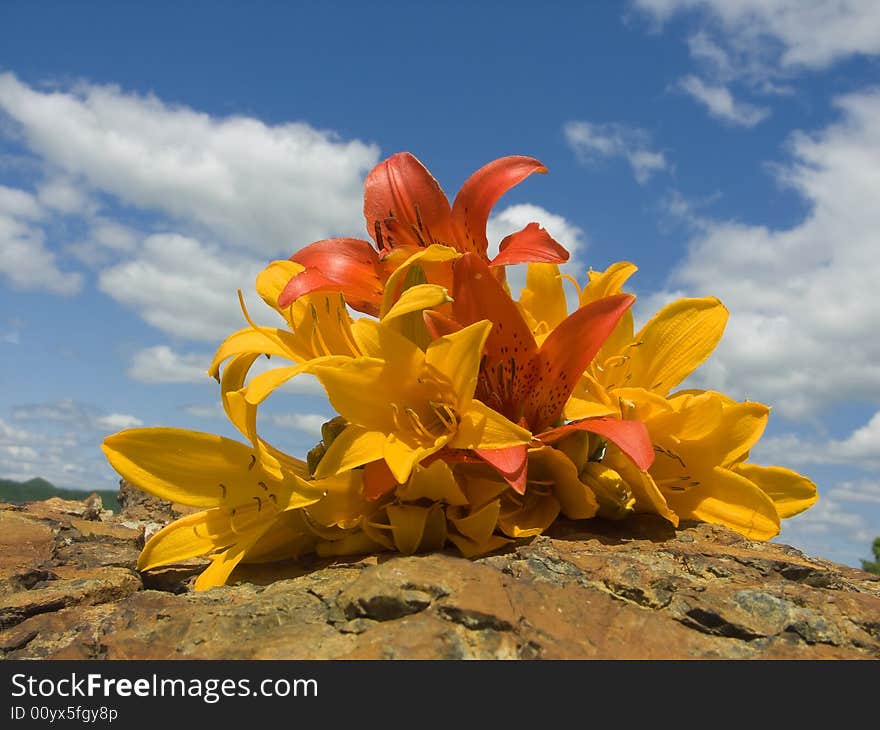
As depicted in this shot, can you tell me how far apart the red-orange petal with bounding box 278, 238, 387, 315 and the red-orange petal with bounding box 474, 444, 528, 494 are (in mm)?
779

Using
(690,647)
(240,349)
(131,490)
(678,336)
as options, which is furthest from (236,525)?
(131,490)

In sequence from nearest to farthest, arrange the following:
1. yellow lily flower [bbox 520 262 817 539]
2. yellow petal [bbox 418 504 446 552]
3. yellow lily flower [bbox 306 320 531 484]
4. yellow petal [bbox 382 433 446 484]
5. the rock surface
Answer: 1. the rock surface
2. yellow petal [bbox 382 433 446 484]
3. yellow lily flower [bbox 306 320 531 484]
4. yellow petal [bbox 418 504 446 552]
5. yellow lily flower [bbox 520 262 817 539]

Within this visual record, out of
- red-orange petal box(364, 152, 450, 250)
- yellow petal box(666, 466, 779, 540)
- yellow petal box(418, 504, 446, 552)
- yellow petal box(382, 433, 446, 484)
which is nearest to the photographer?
yellow petal box(382, 433, 446, 484)

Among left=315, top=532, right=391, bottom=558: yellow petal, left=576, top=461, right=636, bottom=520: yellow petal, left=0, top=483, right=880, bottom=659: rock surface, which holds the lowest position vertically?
left=0, top=483, right=880, bottom=659: rock surface

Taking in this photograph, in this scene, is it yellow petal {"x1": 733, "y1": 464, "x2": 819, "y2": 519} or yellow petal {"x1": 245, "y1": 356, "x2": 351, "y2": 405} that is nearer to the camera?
yellow petal {"x1": 245, "y1": 356, "x2": 351, "y2": 405}

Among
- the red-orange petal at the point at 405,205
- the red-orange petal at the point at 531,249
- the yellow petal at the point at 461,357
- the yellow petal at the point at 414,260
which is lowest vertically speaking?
the yellow petal at the point at 461,357

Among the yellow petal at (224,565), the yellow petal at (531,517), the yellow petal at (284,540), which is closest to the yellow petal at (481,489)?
the yellow petal at (531,517)

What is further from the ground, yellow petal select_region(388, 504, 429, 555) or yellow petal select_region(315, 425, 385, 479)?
yellow petal select_region(315, 425, 385, 479)

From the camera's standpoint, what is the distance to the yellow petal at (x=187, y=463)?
2.60 m

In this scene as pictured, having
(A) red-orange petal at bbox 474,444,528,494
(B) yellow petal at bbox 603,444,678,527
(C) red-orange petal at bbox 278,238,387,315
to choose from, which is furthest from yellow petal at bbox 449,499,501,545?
(C) red-orange petal at bbox 278,238,387,315

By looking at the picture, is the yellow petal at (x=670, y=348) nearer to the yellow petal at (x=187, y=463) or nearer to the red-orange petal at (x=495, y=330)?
the red-orange petal at (x=495, y=330)

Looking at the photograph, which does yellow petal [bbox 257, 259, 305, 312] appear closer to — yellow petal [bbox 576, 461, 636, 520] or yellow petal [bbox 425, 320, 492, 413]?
yellow petal [bbox 425, 320, 492, 413]

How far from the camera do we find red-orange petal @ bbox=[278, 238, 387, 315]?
8.93 feet

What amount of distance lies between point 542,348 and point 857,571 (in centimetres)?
125
